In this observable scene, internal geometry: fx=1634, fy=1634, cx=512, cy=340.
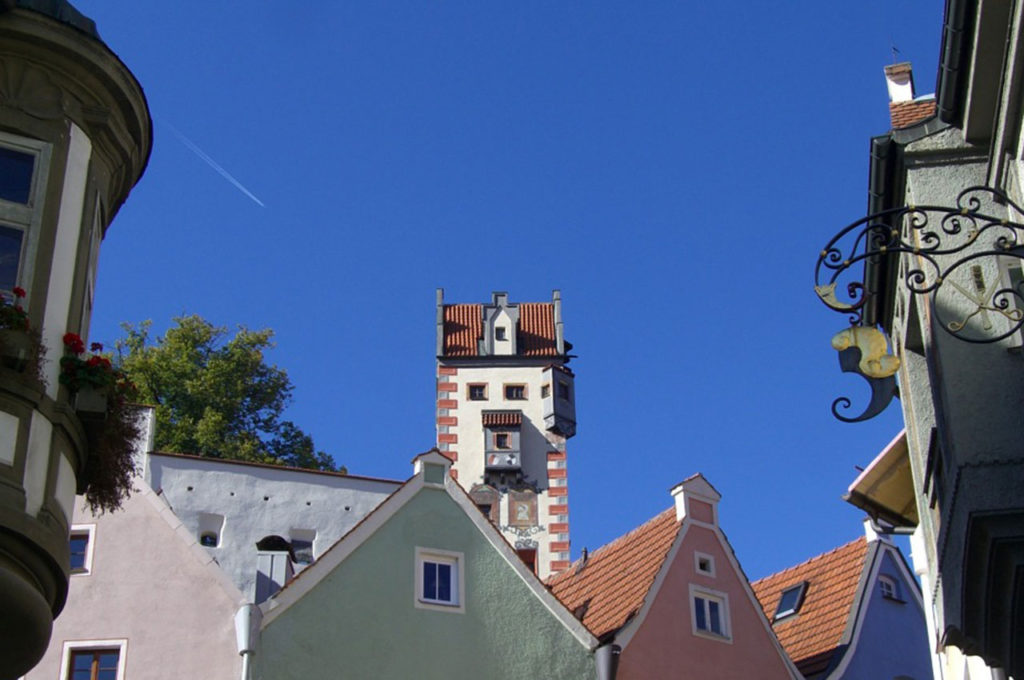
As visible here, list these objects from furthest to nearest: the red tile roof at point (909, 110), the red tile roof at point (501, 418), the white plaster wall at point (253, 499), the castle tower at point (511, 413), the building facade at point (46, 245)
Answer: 1. the red tile roof at point (501, 418)
2. the castle tower at point (511, 413)
3. the white plaster wall at point (253, 499)
4. the red tile roof at point (909, 110)
5. the building facade at point (46, 245)

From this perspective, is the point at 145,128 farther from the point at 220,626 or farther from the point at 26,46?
the point at 220,626

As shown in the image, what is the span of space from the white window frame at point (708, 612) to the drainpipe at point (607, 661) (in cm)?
173

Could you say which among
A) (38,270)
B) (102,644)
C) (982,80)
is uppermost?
(982,80)

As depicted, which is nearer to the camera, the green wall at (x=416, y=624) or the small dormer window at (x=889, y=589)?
the green wall at (x=416, y=624)

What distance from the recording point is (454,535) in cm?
2050

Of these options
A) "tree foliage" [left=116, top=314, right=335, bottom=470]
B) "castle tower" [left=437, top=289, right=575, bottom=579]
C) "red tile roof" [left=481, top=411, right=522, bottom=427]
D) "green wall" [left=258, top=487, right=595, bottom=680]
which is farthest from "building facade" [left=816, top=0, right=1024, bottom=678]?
"red tile roof" [left=481, top=411, right=522, bottom=427]

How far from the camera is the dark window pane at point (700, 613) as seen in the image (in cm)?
2188

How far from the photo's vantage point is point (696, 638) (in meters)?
21.6

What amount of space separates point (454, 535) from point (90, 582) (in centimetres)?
460

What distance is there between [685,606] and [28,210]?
39.2 feet

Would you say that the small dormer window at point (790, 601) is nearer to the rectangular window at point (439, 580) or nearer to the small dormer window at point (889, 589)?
the small dormer window at point (889, 589)

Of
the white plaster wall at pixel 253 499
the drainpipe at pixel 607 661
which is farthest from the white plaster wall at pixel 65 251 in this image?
the white plaster wall at pixel 253 499

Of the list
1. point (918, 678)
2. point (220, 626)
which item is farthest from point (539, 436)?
point (220, 626)

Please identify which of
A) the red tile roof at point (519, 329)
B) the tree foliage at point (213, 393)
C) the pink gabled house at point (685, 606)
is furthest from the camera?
the red tile roof at point (519, 329)
